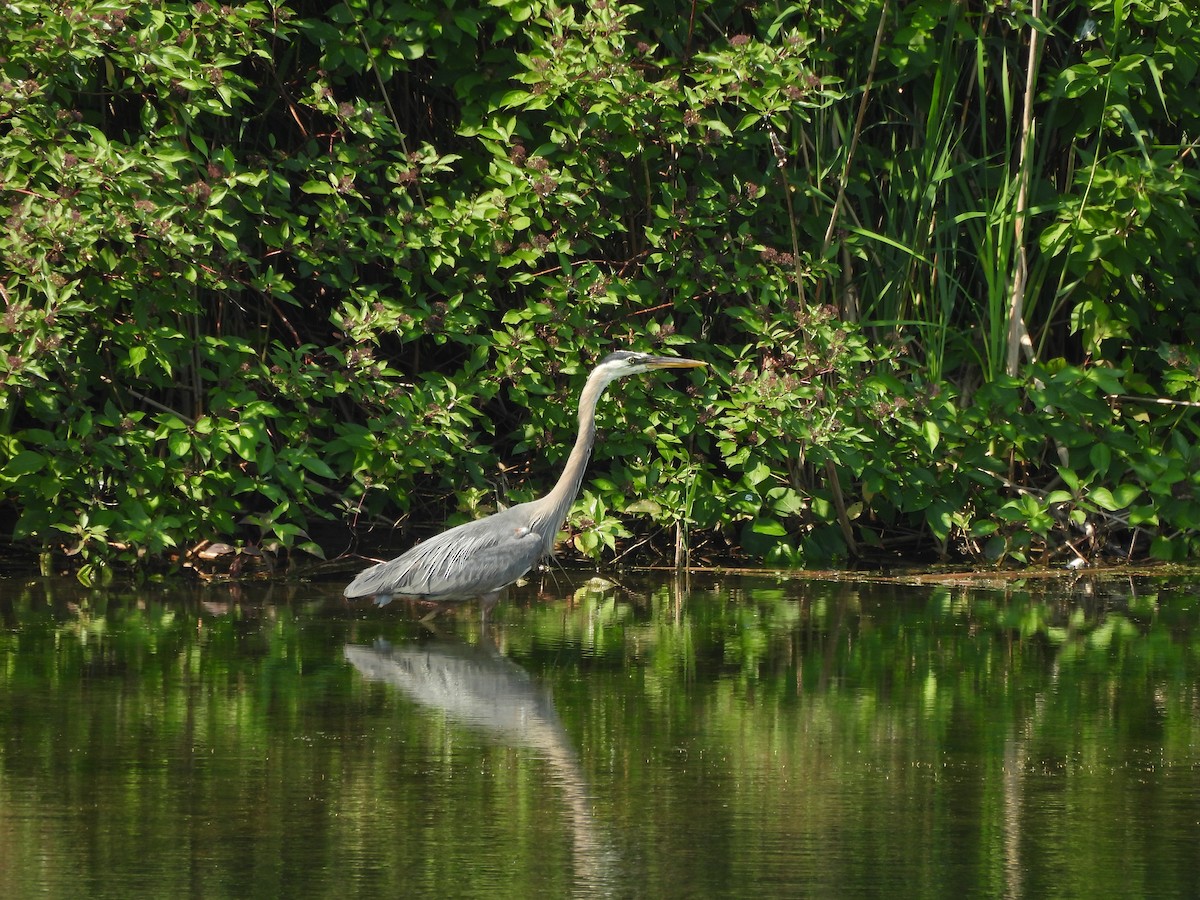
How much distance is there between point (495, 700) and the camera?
604 centimetres

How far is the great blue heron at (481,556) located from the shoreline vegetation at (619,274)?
50cm

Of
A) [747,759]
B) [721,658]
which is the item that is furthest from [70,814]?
[721,658]

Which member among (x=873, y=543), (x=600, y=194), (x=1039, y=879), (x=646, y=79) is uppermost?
(x=646, y=79)

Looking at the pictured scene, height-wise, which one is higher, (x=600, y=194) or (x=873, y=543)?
(x=600, y=194)

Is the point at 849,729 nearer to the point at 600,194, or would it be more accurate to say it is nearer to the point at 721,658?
the point at 721,658

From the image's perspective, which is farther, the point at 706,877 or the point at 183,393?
the point at 183,393

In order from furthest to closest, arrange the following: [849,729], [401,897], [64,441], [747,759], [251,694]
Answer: [64,441], [251,694], [849,729], [747,759], [401,897]

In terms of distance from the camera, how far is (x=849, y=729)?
18.4 ft

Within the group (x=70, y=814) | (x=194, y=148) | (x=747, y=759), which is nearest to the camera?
(x=70, y=814)

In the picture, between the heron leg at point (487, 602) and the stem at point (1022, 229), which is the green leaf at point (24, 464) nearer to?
the heron leg at point (487, 602)

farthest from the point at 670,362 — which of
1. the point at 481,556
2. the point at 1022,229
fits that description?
the point at 1022,229

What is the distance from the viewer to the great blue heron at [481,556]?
761cm

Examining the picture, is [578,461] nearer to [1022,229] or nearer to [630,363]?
[630,363]

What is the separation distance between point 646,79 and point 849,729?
14.5 feet
